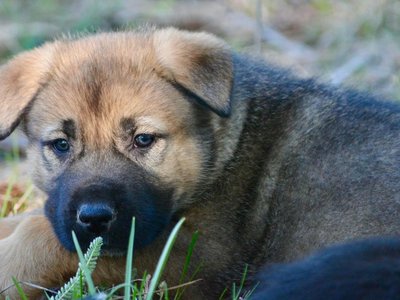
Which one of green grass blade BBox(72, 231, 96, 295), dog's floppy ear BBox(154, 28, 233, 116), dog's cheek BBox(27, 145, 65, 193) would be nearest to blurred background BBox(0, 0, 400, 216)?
dog's floppy ear BBox(154, 28, 233, 116)

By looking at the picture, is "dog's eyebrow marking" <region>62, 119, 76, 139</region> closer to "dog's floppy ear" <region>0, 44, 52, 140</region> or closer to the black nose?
"dog's floppy ear" <region>0, 44, 52, 140</region>

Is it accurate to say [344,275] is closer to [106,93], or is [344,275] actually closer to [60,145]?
[106,93]

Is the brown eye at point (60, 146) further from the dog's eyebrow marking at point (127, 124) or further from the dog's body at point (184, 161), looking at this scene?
the dog's eyebrow marking at point (127, 124)

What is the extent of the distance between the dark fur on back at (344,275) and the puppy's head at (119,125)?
1228 mm

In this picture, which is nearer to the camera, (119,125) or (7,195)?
(119,125)

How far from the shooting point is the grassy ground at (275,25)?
8.89m

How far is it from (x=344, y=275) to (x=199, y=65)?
6.01 feet

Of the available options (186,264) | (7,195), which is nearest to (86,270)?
(186,264)

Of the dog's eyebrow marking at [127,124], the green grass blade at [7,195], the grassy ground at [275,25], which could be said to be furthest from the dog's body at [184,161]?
the grassy ground at [275,25]

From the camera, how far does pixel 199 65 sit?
4766 mm

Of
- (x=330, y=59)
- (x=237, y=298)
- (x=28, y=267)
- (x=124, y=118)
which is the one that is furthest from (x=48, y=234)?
(x=330, y=59)

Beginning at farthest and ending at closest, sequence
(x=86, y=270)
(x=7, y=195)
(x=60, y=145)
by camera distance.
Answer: (x=7, y=195), (x=60, y=145), (x=86, y=270)

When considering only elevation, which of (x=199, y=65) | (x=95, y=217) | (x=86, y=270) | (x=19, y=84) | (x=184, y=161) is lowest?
(x=86, y=270)

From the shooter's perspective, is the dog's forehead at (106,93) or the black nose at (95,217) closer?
the black nose at (95,217)
